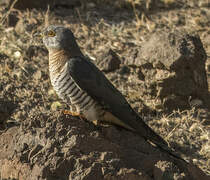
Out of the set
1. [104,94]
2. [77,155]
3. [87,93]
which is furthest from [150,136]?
[77,155]

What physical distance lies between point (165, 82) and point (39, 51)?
2.33m

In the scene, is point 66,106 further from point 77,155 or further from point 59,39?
point 77,155

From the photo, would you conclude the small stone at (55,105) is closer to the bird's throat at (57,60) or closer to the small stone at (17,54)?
the bird's throat at (57,60)

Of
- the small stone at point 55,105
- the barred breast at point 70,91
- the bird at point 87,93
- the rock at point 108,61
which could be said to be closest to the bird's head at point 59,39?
the bird at point 87,93

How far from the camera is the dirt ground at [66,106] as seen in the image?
4.16 metres

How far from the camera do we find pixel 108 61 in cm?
715

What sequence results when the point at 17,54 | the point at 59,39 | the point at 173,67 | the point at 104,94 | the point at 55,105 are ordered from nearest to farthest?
the point at 104,94 < the point at 59,39 < the point at 173,67 < the point at 55,105 < the point at 17,54

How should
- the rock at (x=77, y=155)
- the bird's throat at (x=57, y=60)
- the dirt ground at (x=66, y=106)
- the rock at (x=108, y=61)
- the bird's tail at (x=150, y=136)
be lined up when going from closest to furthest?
1. the rock at (x=77, y=155)
2. the dirt ground at (x=66, y=106)
3. the bird's tail at (x=150, y=136)
4. the bird's throat at (x=57, y=60)
5. the rock at (x=108, y=61)

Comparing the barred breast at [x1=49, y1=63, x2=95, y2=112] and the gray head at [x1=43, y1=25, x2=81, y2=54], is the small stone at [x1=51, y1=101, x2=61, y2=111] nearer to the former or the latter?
the gray head at [x1=43, y1=25, x2=81, y2=54]

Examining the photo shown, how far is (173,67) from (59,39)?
159 cm

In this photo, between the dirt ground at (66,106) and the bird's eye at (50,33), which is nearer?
the dirt ground at (66,106)

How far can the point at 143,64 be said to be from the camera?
6.40 meters

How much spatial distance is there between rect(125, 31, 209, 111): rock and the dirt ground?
0.38 feet

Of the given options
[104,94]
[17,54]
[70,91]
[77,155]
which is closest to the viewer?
[77,155]
